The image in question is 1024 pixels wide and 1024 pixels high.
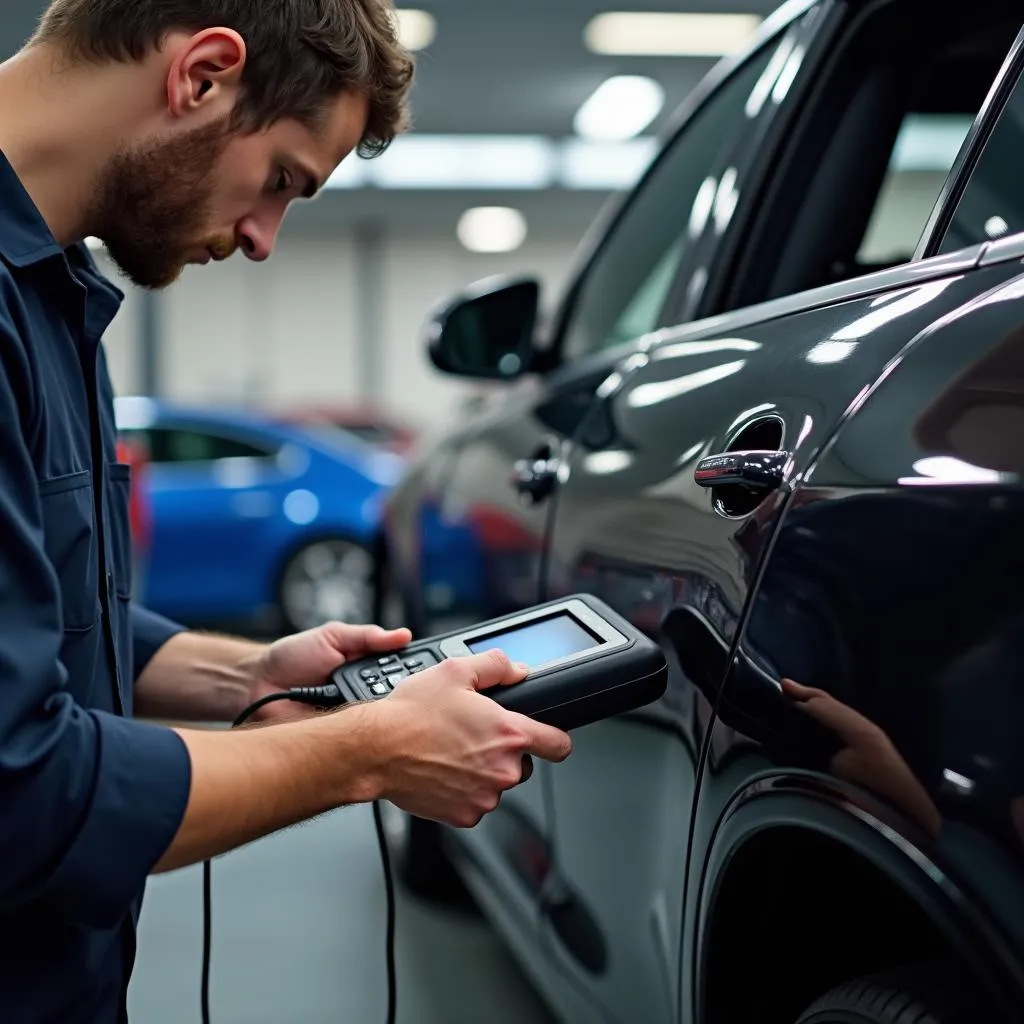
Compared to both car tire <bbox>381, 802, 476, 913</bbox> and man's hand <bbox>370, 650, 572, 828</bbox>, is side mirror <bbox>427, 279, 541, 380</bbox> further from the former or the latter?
man's hand <bbox>370, 650, 572, 828</bbox>

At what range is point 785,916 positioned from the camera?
1.13m

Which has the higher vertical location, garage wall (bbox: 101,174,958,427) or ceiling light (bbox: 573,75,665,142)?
ceiling light (bbox: 573,75,665,142)

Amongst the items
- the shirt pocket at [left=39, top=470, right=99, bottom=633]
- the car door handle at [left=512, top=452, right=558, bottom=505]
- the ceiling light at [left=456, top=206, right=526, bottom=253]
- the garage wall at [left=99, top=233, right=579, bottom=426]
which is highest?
the shirt pocket at [left=39, top=470, right=99, bottom=633]

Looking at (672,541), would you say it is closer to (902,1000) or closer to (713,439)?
(713,439)

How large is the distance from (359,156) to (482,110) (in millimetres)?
10335

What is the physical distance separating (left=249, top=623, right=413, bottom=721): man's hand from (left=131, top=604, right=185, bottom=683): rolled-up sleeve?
0.15 metres

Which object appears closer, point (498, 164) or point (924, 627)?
point (924, 627)

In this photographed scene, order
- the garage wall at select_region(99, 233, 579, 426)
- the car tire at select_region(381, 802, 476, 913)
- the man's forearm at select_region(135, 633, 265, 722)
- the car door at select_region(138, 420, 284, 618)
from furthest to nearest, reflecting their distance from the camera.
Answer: the garage wall at select_region(99, 233, 579, 426)
the car door at select_region(138, 420, 284, 618)
the car tire at select_region(381, 802, 476, 913)
the man's forearm at select_region(135, 633, 265, 722)

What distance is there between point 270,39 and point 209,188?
0.16 meters

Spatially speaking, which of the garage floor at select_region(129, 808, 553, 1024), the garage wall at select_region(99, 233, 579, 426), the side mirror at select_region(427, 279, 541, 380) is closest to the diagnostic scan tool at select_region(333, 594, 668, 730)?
the side mirror at select_region(427, 279, 541, 380)

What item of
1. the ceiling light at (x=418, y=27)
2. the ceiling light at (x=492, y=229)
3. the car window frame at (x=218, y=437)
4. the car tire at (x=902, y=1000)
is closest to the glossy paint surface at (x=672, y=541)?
the car tire at (x=902, y=1000)

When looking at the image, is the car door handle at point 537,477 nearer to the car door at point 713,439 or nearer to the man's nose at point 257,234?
the car door at point 713,439

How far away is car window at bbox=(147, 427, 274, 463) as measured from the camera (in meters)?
6.32

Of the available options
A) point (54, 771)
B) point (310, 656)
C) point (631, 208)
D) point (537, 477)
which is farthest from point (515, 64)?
point (54, 771)
